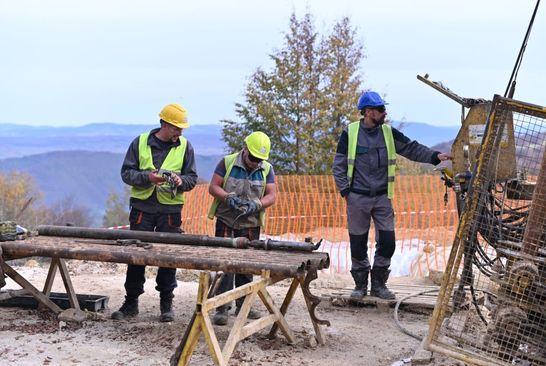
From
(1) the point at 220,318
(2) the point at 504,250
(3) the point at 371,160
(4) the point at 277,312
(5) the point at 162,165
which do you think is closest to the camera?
(2) the point at 504,250

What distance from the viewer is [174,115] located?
686 cm

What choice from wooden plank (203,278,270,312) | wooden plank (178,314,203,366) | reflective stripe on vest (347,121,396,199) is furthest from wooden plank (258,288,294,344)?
reflective stripe on vest (347,121,396,199)

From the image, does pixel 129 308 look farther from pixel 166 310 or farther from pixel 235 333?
pixel 235 333

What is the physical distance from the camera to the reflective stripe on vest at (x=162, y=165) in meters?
6.88

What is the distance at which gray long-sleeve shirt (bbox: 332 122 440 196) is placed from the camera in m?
7.51

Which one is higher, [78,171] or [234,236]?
[234,236]

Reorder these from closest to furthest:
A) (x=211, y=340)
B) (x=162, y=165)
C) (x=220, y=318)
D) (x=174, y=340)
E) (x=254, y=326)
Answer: (x=211, y=340)
(x=254, y=326)
(x=174, y=340)
(x=220, y=318)
(x=162, y=165)

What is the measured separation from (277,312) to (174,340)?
874 millimetres

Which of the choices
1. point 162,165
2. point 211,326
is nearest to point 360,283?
point 162,165

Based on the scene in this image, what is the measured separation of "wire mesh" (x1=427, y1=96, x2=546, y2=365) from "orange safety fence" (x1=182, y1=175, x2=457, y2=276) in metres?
6.41

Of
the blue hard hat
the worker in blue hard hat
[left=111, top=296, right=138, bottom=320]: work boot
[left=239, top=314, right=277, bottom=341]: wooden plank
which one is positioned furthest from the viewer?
the worker in blue hard hat

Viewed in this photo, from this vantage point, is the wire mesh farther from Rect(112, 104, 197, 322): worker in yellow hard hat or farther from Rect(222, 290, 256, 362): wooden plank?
Rect(112, 104, 197, 322): worker in yellow hard hat

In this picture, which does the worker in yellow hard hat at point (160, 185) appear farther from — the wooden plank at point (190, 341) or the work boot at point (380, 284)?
the work boot at point (380, 284)

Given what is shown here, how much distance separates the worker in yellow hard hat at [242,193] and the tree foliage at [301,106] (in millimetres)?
13099
